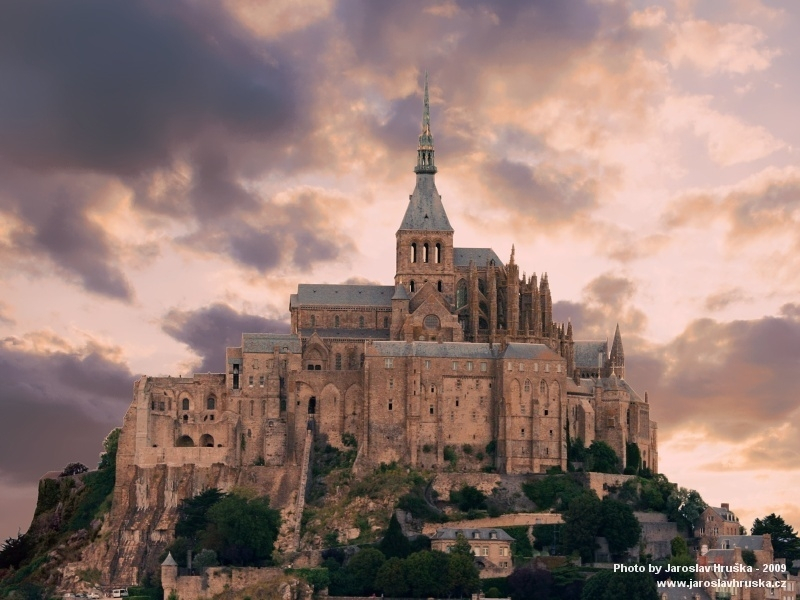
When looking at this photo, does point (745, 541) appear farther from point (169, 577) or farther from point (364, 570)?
point (169, 577)

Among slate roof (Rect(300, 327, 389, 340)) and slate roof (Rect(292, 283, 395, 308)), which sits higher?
slate roof (Rect(292, 283, 395, 308))

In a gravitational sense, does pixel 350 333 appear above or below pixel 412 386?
above

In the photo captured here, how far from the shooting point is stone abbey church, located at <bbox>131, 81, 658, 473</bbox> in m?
129

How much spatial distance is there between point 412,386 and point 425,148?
21144mm

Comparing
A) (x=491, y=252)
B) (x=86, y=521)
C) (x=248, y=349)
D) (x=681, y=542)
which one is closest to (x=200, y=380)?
(x=248, y=349)

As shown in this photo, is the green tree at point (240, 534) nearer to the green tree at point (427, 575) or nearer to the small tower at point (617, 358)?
the green tree at point (427, 575)

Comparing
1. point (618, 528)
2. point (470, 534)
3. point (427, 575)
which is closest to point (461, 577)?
point (427, 575)

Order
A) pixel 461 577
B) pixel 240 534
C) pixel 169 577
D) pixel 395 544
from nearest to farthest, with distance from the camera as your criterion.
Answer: pixel 461 577 < pixel 169 577 < pixel 395 544 < pixel 240 534

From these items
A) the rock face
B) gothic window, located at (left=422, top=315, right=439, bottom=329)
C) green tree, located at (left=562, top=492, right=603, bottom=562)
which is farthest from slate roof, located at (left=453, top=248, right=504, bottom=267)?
green tree, located at (left=562, top=492, right=603, bottom=562)

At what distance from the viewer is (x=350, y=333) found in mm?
136625

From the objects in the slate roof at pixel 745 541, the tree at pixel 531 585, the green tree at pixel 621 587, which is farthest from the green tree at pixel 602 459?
the green tree at pixel 621 587

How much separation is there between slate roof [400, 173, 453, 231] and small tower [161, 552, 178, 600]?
1259 inches

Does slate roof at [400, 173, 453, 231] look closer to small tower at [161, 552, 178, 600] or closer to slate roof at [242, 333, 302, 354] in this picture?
slate roof at [242, 333, 302, 354]

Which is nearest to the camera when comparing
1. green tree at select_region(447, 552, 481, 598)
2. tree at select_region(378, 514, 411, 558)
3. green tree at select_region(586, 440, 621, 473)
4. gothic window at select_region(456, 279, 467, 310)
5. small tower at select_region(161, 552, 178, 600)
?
green tree at select_region(447, 552, 481, 598)
